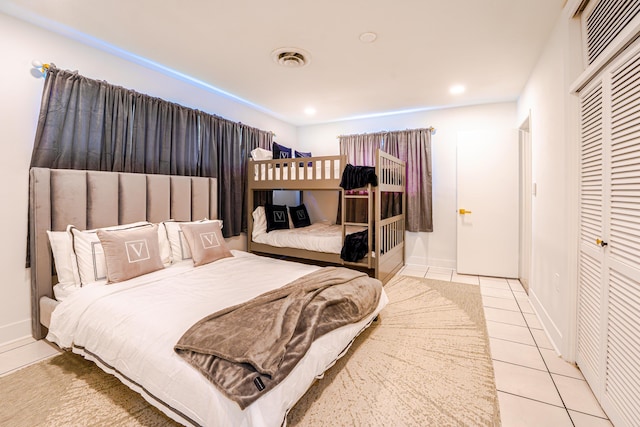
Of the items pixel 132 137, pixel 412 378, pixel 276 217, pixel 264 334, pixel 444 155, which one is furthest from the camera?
pixel 444 155

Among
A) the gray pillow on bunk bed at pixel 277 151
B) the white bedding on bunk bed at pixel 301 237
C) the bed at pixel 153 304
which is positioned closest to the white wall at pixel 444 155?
the white bedding on bunk bed at pixel 301 237

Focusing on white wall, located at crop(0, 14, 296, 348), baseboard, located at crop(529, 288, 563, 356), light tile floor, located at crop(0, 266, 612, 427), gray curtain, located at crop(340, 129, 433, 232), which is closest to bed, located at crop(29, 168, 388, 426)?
white wall, located at crop(0, 14, 296, 348)

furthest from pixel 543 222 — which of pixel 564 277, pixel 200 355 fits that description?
pixel 200 355

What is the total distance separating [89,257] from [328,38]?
8.24 feet

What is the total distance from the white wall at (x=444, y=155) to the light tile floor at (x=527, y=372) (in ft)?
4.84

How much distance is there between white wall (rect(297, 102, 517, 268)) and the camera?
12.9ft

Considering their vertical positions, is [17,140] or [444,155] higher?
[444,155]

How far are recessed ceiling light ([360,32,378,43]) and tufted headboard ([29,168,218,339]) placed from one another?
2.24 m

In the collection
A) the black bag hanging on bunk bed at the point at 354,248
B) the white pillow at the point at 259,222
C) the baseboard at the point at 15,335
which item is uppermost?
the white pillow at the point at 259,222

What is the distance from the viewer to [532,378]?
1746 mm

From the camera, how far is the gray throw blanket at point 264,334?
1126mm

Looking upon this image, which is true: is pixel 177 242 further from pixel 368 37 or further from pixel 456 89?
pixel 456 89

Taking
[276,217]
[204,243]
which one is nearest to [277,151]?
[276,217]

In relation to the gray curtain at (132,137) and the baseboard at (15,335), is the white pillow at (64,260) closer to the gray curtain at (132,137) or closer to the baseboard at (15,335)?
the baseboard at (15,335)
